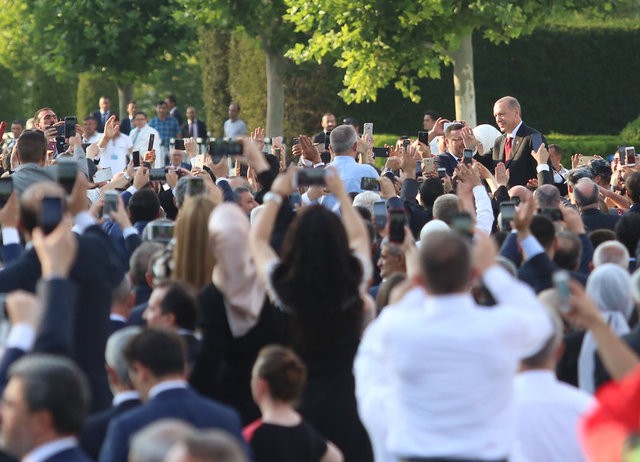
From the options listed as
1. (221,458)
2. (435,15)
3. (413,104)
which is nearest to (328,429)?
(221,458)

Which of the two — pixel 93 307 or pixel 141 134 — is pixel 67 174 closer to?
pixel 93 307

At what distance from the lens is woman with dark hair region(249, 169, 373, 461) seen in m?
6.21

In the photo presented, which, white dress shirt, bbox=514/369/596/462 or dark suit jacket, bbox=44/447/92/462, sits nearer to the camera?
dark suit jacket, bbox=44/447/92/462

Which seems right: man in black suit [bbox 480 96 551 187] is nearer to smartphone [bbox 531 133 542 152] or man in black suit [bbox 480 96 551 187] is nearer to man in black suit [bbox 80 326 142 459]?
smartphone [bbox 531 133 542 152]

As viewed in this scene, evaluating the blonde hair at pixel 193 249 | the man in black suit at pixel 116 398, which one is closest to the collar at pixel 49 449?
the man in black suit at pixel 116 398

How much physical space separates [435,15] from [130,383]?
61.6 feet

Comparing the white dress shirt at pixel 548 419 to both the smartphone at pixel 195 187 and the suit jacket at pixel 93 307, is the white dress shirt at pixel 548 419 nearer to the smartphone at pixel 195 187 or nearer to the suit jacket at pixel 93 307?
the suit jacket at pixel 93 307

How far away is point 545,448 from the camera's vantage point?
5.37 m

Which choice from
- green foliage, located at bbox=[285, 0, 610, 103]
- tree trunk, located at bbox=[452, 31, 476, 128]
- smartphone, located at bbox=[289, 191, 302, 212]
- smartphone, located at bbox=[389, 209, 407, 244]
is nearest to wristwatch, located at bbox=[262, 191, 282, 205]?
smartphone, located at bbox=[389, 209, 407, 244]

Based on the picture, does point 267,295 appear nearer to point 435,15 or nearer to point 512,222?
point 512,222

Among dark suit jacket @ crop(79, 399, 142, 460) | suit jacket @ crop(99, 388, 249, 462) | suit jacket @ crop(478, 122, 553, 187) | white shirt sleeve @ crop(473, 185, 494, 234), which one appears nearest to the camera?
suit jacket @ crop(99, 388, 249, 462)

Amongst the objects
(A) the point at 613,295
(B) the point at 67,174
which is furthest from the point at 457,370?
(B) the point at 67,174

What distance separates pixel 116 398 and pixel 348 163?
622 cm

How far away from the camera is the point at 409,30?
24234 mm
